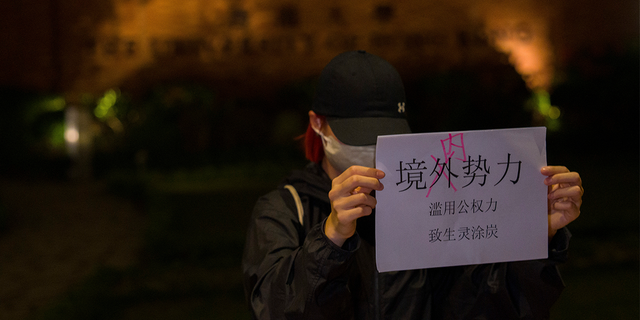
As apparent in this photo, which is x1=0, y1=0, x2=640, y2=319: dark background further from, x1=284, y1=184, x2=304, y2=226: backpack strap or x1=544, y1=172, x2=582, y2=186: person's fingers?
Result: x1=544, y1=172, x2=582, y2=186: person's fingers

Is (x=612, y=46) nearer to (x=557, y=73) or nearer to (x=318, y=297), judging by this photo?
(x=557, y=73)

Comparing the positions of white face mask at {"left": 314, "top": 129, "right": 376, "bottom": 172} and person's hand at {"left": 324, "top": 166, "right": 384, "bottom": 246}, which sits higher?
white face mask at {"left": 314, "top": 129, "right": 376, "bottom": 172}

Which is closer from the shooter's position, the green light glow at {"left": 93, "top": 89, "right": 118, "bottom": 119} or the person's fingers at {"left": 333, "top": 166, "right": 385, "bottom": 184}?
the person's fingers at {"left": 333, "top": 166, "right": 385, "bottom": 184}

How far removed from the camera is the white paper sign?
1.21 m

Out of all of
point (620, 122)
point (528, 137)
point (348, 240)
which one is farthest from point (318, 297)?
point (620, 122)

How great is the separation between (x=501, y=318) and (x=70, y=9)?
7.48 meters

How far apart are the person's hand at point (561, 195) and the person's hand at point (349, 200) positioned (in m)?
0.47

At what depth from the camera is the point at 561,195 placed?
126 centimetres

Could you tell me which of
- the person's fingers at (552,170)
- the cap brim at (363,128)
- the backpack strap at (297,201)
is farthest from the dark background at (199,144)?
the person's fingers at (552,170)

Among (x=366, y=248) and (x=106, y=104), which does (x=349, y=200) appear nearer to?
(x=366, y=248)

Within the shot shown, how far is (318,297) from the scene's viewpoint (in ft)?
3.70

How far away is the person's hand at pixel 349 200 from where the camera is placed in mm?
1080

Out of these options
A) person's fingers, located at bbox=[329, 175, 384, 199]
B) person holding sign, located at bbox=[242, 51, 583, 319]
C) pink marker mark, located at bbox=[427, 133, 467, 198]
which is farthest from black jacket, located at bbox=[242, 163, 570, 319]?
pink marker mark, located at bbox=[427, 133, 467, 198]

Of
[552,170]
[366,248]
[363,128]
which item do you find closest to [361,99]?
[363,128]
